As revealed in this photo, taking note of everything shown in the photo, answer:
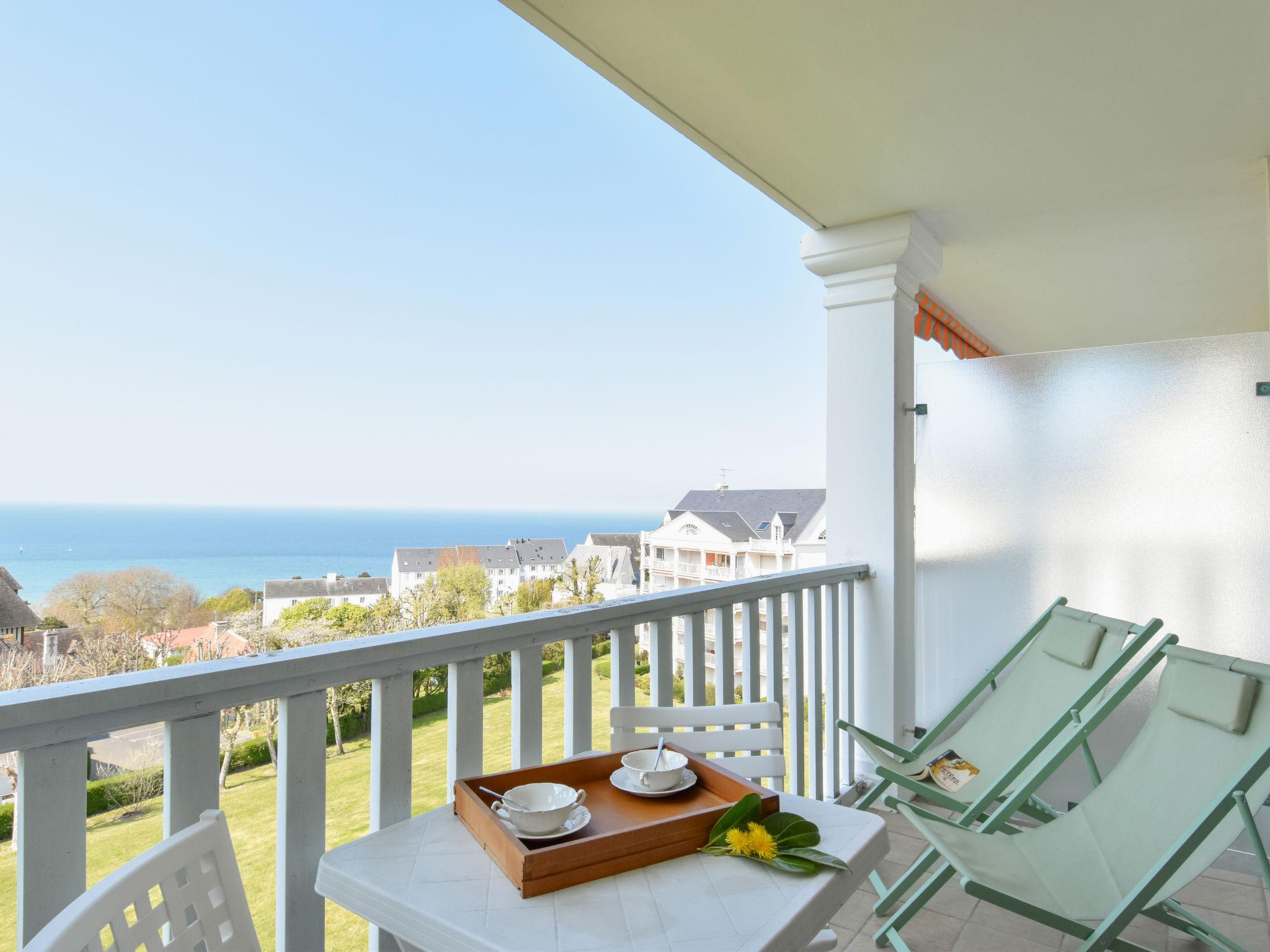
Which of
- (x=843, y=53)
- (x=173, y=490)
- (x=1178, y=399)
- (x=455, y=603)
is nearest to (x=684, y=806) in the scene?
(x=455, y=603)

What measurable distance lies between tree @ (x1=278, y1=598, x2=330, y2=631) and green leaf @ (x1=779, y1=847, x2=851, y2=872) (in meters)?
1.21

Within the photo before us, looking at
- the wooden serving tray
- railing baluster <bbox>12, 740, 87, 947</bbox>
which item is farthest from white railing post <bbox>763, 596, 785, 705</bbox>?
railing baluster <bbox>12, 740, 87, 947</bbox>

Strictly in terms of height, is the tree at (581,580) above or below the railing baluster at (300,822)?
above

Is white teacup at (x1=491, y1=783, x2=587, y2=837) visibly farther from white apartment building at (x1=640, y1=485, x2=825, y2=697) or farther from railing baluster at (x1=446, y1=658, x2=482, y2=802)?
white apartment building at (x1=640, y1=485, x2=825, y2=697)

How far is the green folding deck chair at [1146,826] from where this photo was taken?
158 centimetres

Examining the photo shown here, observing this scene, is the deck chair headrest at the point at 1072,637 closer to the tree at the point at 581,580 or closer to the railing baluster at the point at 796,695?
the railing baluster at the point at 796,695

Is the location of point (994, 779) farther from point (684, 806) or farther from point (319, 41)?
point (319, 41)

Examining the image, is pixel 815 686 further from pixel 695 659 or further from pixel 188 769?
pixel 188 769

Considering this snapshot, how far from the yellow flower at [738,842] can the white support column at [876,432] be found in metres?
2.24

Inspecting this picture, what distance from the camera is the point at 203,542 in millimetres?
2934

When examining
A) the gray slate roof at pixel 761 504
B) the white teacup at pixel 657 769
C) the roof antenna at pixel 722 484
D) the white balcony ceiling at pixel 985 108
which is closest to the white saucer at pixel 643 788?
the white teacup at pixel 657 769

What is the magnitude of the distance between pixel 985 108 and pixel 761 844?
2.25 meters

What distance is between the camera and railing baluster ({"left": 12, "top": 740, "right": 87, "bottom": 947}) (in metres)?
0.86

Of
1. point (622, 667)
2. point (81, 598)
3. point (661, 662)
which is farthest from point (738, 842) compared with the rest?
point (81, 598)
